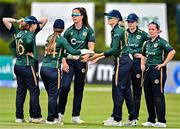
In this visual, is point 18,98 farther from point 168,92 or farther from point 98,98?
point 168,92

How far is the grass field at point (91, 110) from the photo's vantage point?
62.2 ft

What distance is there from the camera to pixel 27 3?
2201 inches

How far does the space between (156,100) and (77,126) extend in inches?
78.0

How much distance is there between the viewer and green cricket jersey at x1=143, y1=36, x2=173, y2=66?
19.4m

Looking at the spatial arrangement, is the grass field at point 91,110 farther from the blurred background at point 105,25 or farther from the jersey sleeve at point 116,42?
the blurred background at point 105,25

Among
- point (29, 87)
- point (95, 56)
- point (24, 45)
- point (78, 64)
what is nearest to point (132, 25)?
point (95, 56)

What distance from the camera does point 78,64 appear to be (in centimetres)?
2008

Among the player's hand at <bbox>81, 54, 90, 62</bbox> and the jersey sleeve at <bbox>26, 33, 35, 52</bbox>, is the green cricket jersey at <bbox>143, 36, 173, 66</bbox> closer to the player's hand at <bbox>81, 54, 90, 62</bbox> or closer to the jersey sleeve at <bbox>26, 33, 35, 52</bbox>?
the player's hand at <bbox>81, 54, 90, 62</bbox>

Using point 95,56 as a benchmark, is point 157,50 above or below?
above

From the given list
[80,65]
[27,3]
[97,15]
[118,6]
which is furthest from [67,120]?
[27,3]

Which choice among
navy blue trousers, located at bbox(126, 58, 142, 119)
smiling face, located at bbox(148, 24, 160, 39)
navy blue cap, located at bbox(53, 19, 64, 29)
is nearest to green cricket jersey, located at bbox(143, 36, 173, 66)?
smiling face, located at bbox(148, 24, 160, 39)

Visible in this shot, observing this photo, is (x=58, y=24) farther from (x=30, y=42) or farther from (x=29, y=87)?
(x=29, y=87)

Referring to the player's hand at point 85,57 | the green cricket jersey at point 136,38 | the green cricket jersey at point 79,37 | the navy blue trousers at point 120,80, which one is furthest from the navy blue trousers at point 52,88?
the green cricket jersey at point 136,38

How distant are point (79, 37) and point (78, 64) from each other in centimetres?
62
